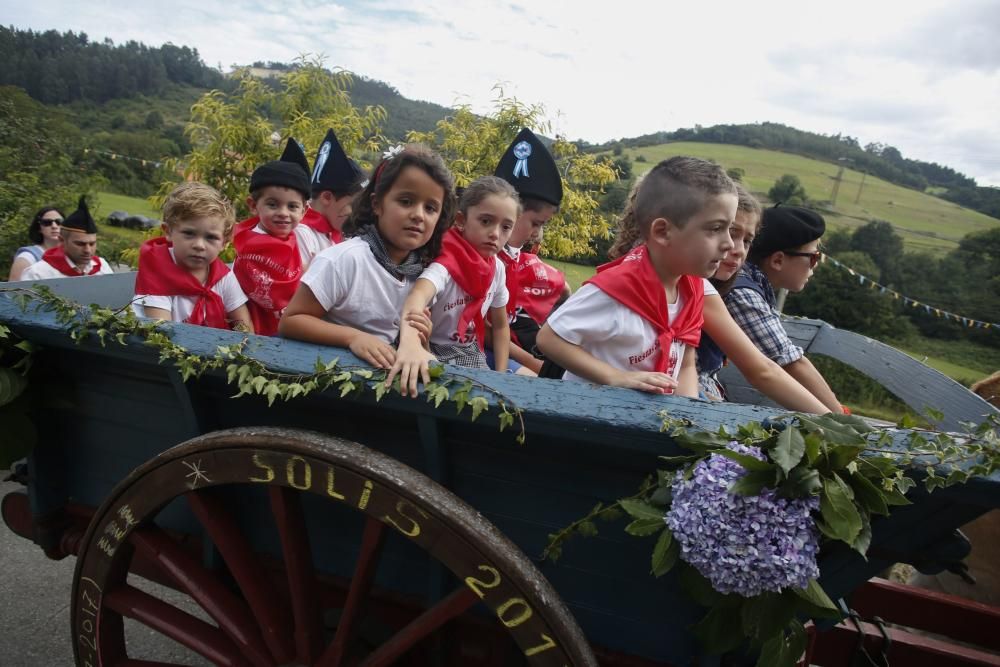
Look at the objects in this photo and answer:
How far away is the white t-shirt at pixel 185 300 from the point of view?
215cm

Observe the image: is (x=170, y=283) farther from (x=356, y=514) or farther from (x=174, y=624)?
(x=356, y=514)

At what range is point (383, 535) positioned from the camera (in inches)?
50.3

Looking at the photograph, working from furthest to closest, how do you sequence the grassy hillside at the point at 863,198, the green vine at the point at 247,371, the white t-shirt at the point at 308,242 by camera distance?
1. the grassy hillside at the point at 863,198
2. the white t-shirt at the point at 308,242
3. the green vine at the point at 247,371

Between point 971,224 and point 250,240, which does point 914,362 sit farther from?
point 971,224

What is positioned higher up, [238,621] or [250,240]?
[250,240]

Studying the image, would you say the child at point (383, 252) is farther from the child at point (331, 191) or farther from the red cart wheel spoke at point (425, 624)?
the child at point (331, 191)

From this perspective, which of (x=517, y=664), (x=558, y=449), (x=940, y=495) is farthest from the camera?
(x=517, y=664)

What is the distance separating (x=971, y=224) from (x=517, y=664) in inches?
1238

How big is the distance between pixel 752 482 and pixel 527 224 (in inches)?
82.8

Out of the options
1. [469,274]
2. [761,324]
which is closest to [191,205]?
[469,274]

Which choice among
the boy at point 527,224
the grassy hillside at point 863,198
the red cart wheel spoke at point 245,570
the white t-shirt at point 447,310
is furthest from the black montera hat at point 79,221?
the grassy hillside at point 863,198

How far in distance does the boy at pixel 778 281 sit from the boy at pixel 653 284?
500 mm

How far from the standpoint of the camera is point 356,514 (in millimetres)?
1472

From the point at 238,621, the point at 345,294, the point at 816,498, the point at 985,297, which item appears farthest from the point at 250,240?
the point at 985,297
